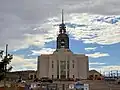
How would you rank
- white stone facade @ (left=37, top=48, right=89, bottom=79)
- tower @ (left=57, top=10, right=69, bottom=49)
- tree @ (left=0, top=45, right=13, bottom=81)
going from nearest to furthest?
tree @ (left=0, top=45, right=13, bottom=81), white stone facade @ (left=37, top=48, right=89, bottom=79), tower @ (left=57, top=10, right=69, bottom=49)

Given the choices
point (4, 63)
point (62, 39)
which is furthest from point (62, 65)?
point (4, 63)

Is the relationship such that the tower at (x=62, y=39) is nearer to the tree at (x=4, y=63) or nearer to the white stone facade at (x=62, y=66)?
the white stone facade at (x=62, y=66)

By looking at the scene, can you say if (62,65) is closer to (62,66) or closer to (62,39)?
(62,66)

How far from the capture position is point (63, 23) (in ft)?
410

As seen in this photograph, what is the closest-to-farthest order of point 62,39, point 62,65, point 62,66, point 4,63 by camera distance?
point 4,63
point 62,66
point 62,65
point 62,39

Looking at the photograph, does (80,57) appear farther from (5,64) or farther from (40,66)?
(5,64)

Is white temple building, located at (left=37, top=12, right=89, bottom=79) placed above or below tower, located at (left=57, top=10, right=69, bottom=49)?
below

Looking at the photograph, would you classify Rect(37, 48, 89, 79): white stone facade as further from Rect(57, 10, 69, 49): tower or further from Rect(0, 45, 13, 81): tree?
Rect(0, 45, 13, 81): tree

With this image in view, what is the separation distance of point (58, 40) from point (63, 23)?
23.4 ft

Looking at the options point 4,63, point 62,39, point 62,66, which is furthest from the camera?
point 62,39

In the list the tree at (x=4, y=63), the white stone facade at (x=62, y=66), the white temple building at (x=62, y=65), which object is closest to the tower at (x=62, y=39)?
the white temple building at (x=62, y=65)

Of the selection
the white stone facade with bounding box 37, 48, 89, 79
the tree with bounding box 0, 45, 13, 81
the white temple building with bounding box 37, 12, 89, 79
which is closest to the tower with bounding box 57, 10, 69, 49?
the white temple building with bounding box 37, 12, 89, 79

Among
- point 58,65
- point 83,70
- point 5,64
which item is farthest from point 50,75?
point 5,64

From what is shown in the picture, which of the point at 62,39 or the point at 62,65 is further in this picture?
the point at 62,39
